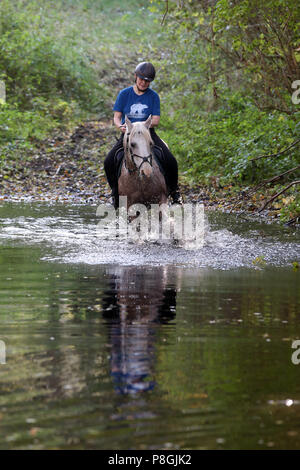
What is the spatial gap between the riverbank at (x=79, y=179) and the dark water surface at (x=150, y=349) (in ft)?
19.2

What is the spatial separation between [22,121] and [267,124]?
35.7ft

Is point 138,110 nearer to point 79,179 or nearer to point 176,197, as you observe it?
point 176,197

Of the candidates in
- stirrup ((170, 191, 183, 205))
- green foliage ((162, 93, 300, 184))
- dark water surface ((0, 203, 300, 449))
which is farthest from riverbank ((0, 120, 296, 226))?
dark water surface ((0, 203, 300, 449))

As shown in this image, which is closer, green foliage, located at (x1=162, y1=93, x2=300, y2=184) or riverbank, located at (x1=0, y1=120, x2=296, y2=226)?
green foliage, located at (x1=162, y1=93, x2=300, y2=184)

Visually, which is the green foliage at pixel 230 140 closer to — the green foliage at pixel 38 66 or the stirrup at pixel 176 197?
the stirrup at pixel 176 197

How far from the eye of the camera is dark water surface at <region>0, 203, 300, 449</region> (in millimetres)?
4242

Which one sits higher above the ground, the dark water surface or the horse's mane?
the horse's mane

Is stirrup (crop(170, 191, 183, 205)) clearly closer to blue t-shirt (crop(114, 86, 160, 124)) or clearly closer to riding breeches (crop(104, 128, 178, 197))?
riding breeches (crop(104, 128, 178, 197))

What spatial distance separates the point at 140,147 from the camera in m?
11.4

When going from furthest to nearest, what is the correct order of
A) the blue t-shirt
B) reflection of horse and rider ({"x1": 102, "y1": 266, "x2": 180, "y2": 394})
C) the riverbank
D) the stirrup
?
the riverbank
the stirrup
the blue t-shirt
reflection of horse and rider ({"x1": 102, "y1": 266, "x2": 180, "y2": 394})

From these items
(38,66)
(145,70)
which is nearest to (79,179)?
(38,66)

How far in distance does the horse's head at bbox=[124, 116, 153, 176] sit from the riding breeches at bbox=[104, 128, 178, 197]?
747 millimetres

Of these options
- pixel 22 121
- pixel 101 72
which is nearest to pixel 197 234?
pixel 22 121
